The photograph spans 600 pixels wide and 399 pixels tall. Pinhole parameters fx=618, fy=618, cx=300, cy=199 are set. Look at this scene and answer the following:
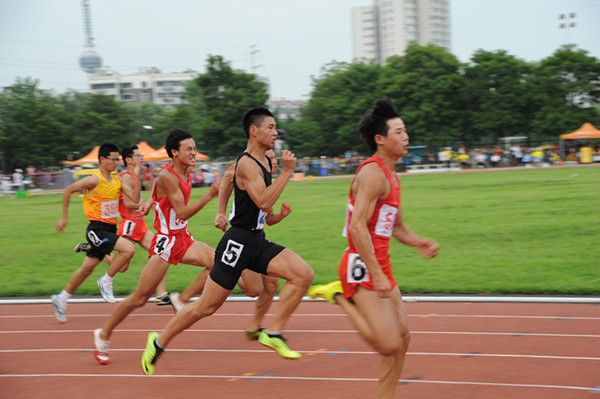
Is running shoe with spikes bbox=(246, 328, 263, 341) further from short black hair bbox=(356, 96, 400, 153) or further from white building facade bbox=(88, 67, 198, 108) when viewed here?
white building facade bbox=(88, 67, 198, 108)

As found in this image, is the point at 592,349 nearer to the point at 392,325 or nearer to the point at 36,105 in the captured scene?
the point at 392,325

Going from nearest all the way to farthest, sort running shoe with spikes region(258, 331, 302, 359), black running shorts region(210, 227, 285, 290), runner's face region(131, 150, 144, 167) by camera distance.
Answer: black running shorts region(210, 227, 285, 290)
running shoe with spikes region(258, 331, 302, 359)
runner's face region(131, 150, 144, 167)

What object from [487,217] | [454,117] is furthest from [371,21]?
[487,217]

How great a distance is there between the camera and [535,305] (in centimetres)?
728

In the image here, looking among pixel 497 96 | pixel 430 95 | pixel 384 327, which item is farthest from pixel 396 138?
pixel 497 96

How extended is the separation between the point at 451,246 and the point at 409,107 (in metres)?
40.2

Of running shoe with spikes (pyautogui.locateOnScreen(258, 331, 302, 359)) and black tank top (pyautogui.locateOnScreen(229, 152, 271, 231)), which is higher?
black tank top (pyautogui.locateOnScreen(229, 152, 271, 231))

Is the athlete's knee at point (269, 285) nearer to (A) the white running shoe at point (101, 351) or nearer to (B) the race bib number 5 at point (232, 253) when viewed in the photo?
(B) the race bib number 5 at point (232, 253)

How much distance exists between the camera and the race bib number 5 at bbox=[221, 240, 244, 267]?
16.6 ft

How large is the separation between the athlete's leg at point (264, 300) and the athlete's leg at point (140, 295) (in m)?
Result: 1.01

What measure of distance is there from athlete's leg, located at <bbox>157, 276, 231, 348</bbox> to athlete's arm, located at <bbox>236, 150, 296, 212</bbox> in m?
0.76

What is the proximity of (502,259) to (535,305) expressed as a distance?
3.00m

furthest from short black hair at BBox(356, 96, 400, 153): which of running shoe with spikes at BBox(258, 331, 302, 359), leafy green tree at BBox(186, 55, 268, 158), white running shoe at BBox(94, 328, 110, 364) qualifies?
leafy green tree at BBox(186, 55, 268, 158)

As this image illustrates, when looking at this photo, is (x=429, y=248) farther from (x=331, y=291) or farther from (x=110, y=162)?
(x=110, y=162)
